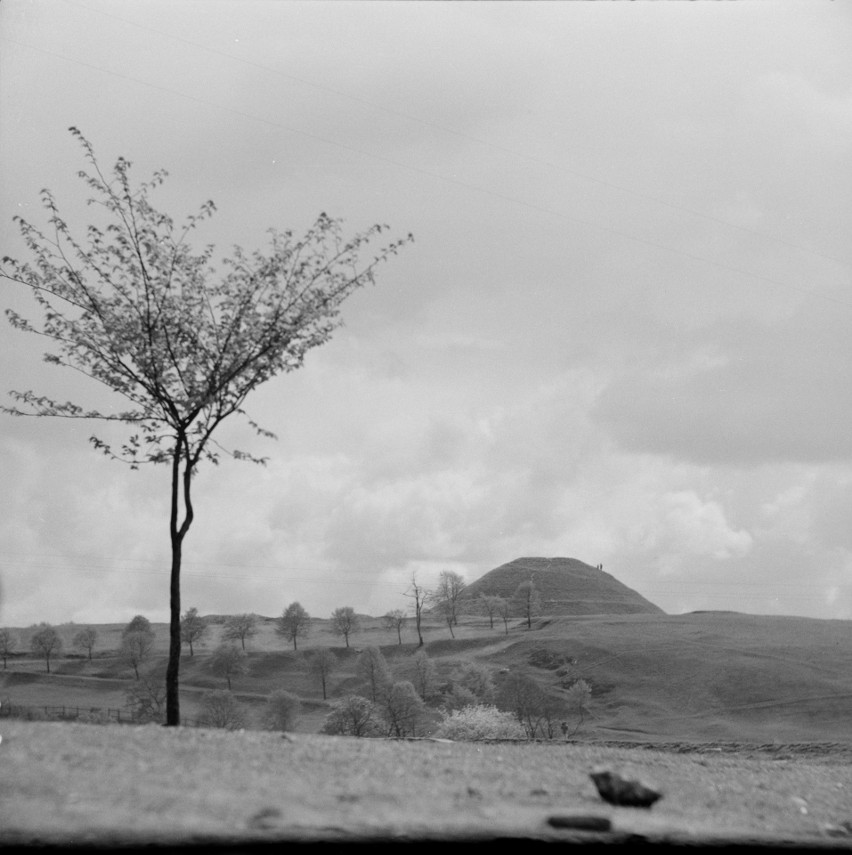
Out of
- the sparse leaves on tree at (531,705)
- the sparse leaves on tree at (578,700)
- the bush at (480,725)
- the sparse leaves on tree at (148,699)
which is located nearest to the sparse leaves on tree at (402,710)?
the bush at (480,725)

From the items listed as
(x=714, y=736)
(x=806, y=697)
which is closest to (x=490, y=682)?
(x=714, y=736)

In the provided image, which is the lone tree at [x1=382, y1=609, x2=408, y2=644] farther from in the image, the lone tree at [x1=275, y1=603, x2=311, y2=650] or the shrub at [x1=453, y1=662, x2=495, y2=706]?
the shrub at [x1=453, y1=662, x2=495, y2=706]

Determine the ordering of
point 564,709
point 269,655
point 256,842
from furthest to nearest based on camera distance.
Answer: point 269,655
point 564,709
point 256,842

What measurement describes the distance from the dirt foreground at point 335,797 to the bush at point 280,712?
8311cm

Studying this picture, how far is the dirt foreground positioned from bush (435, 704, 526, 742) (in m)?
55.0

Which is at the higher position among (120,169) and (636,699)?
(120,169)

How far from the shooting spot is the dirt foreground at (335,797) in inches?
350

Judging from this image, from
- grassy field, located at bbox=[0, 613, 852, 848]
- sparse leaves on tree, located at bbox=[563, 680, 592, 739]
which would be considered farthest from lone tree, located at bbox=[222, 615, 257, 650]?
grassy field, located at bbox=[0, 613, 852, 848]

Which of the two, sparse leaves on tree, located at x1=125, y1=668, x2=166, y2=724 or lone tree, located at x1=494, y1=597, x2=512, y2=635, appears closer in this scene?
sparse leaves on tree, located at x1=125, y1=668, x2=166, y2=724

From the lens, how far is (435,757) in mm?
13742

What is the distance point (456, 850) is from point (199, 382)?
39.5 ft

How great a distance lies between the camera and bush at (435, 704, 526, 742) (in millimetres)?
68500

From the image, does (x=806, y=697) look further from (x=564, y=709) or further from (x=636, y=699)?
(x=564, y=709)

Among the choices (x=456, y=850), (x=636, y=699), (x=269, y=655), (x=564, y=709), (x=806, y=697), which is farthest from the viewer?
(x=269, y=655)
